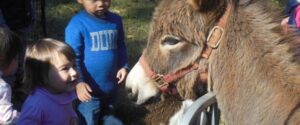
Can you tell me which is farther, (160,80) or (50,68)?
(160,80)

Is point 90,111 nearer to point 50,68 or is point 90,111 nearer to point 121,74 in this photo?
point 121,74

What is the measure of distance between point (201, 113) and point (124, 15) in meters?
6.40

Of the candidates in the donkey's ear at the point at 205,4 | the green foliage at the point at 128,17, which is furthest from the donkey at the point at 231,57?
the green foliage at the point at 128,17

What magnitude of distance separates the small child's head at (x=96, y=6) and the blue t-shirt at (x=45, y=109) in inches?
38.5

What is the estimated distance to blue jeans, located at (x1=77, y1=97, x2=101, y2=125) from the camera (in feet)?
14.5

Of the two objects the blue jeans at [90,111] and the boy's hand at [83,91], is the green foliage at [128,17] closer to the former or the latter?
the blue jeans at [90,111]

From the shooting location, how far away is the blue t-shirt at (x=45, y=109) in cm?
341

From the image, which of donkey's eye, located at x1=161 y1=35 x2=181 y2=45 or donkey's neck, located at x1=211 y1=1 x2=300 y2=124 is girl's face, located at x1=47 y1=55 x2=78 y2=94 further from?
donkey's neck, located at x1=211 y1=1 x2=300 y2=124

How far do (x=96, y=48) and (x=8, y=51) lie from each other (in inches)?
36.0

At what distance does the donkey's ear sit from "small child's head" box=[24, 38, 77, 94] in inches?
29.8

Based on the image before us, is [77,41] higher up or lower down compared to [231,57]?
lower down

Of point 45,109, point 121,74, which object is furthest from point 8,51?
point 121,74

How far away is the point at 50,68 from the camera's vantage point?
348 centimetres

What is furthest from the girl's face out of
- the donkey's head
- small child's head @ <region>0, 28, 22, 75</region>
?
the donkey's head
